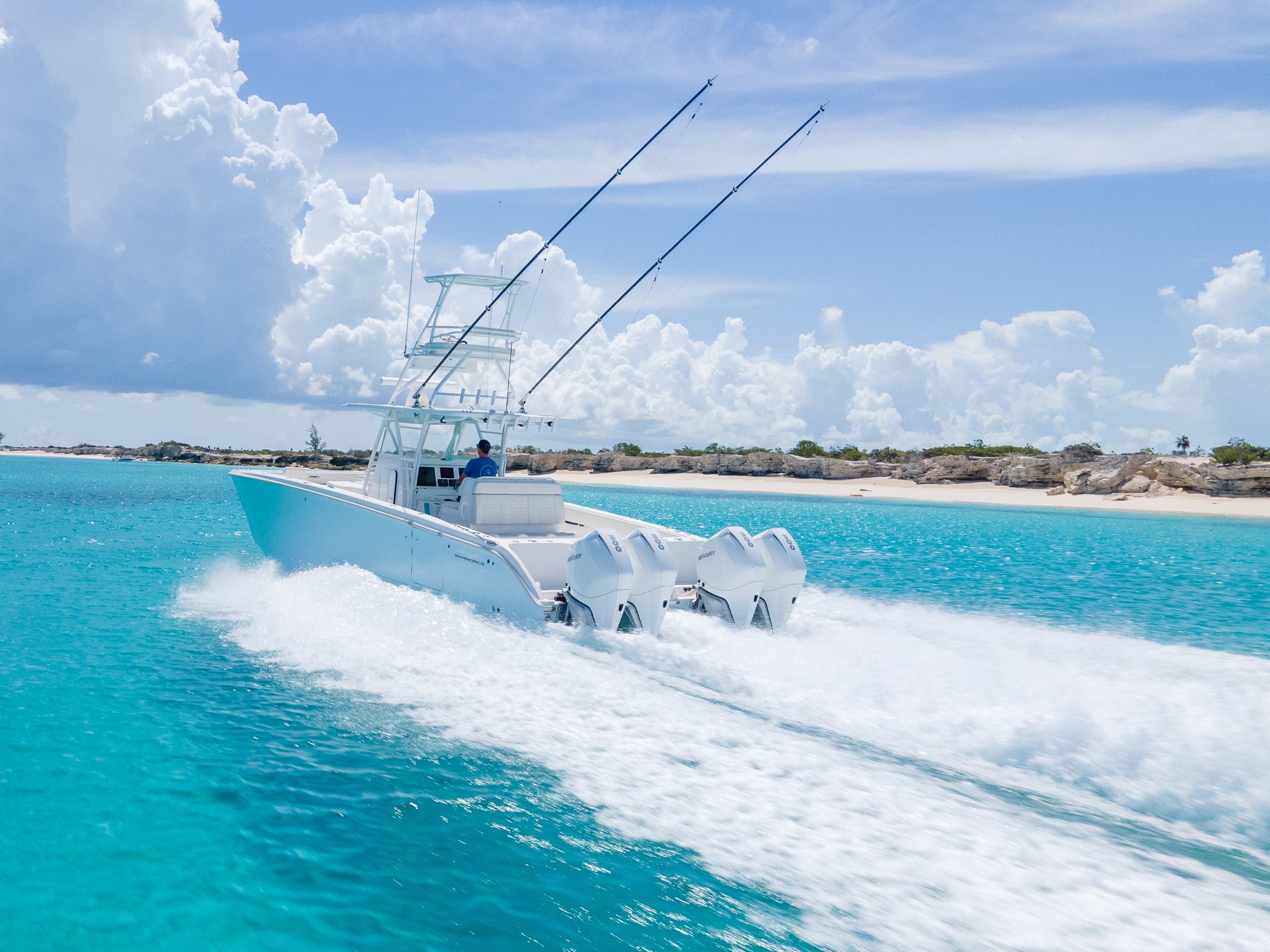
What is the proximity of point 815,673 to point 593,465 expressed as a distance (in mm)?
70620

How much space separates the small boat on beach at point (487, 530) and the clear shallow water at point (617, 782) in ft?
1.50

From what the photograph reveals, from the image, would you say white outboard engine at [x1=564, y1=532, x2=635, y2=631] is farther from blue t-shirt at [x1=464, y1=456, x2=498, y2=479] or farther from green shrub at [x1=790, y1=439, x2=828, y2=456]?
green shrub at [x1=790, y1=439, x2=828, y2=456]

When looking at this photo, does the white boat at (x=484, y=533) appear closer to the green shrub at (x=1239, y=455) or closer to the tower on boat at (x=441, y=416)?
the tower on boat at (x=441, y=416)

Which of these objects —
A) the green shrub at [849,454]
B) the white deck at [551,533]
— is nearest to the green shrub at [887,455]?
the green shrub at [849,454]

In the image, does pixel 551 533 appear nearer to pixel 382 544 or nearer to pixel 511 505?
pixel 511 505

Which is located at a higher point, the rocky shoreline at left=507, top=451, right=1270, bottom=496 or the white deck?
the rocky shoreline at left=507, top=451, right=1270, bottom=496

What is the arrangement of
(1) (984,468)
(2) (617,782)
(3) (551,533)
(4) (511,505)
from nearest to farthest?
(2) (617,782) → (4) (511,505) → (3) (551,533) → (1) (984,468)

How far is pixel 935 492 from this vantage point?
5216 cm

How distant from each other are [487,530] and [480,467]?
105cm

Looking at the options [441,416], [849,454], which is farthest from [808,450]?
[441,416]

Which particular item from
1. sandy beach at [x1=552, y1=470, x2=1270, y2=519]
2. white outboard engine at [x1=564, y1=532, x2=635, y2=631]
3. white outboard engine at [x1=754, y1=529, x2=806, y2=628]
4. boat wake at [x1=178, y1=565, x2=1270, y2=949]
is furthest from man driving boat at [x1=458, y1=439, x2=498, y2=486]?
sandy beach at [x1=552, y1=470, x2=1270, y2=519]

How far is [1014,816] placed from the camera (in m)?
4.84

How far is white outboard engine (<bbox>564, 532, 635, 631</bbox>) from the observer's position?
818 centimetres

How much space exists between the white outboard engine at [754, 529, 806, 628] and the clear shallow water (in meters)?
0.50
